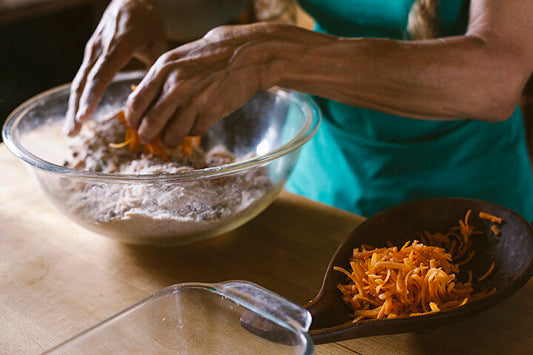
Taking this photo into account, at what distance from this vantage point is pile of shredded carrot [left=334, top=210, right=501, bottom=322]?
1.92 feet

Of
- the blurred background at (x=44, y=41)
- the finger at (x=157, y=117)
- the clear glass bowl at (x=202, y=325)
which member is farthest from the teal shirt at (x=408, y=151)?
the blurred background at (x=44, y=41)

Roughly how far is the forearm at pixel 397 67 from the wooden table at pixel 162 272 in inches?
9.2

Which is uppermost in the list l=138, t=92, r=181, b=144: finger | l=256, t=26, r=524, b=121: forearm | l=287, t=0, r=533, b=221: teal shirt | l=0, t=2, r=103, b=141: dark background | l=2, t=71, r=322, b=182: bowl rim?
l=256, t=26, r=524, b=121: forearm

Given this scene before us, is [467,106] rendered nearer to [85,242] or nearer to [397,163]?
[397,163]

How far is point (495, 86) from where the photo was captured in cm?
83

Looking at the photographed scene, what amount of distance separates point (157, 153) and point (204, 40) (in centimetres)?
20

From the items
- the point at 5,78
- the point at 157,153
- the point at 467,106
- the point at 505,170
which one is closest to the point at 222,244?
the point at 157,153

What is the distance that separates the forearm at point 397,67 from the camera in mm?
815

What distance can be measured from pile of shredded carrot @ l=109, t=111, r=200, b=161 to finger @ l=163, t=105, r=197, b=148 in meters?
0.04

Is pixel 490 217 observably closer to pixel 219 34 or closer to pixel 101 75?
pixel 219 34

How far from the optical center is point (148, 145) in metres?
0.86

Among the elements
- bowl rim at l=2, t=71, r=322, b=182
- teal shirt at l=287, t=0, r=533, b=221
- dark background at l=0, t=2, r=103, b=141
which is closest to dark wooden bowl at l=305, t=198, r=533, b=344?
bowl rim at l=2, t=71, r=322, b=182

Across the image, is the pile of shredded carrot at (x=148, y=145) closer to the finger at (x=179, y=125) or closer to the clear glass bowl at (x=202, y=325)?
the finger at (x=179, y=125)

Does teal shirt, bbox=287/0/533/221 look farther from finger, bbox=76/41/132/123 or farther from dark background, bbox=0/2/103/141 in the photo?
dark background, bbox=0/2/103/141
